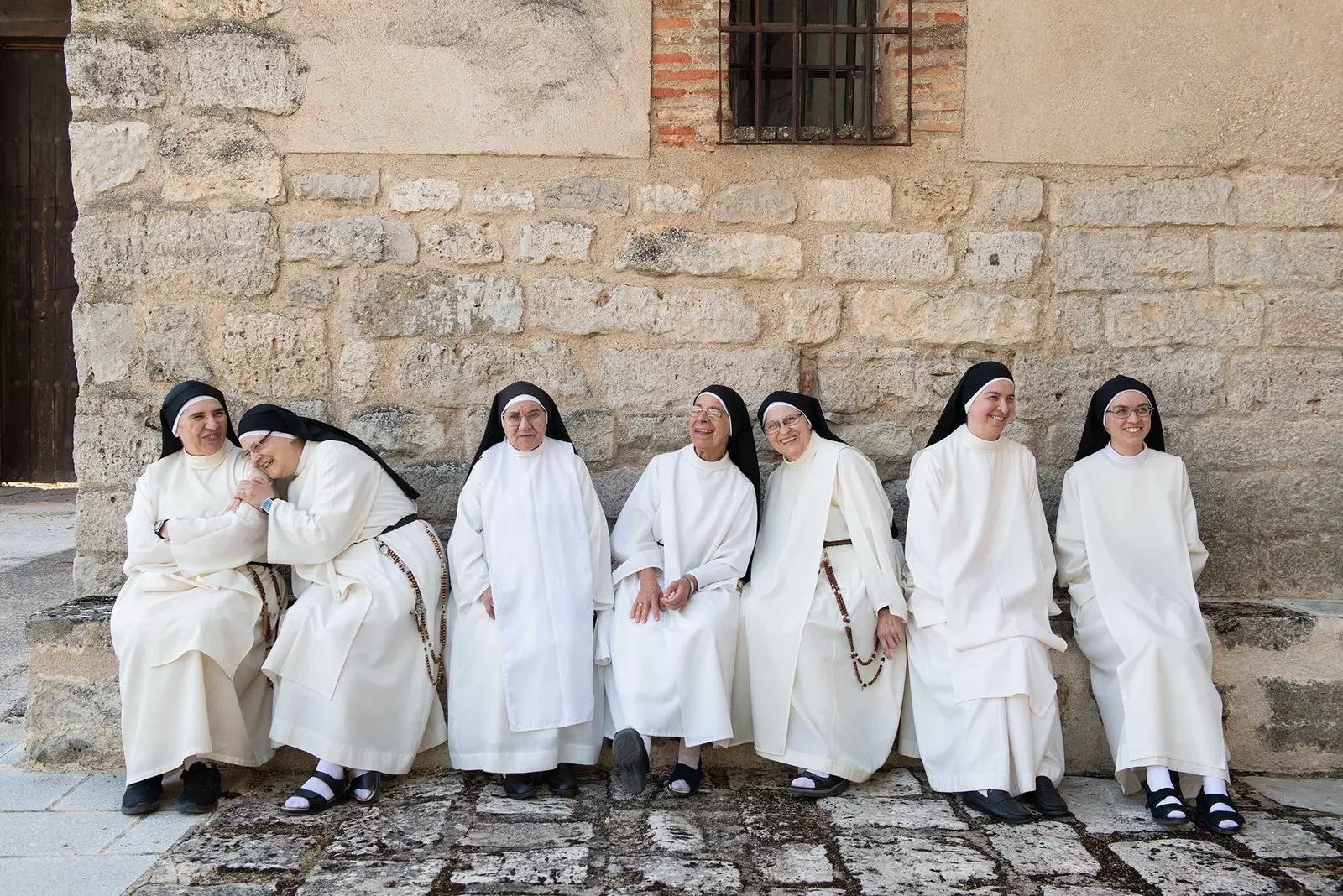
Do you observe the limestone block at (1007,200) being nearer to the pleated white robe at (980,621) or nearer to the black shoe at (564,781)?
the pleated white robe at (980,621)

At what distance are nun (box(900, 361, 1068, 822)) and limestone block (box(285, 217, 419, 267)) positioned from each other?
2.27 metres

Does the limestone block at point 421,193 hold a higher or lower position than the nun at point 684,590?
higher

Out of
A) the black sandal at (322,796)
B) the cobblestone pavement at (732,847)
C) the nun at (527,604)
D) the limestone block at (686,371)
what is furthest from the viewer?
the limestone block at (686,371)

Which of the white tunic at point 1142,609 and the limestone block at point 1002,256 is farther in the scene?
the limestone block at point 1002,256

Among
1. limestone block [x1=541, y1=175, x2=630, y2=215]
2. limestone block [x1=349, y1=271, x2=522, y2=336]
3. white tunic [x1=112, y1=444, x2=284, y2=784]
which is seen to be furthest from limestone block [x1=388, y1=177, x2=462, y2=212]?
white tunic [x1=112, y1=444, x2=284, y2=784]

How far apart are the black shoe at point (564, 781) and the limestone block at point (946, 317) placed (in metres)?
2.14

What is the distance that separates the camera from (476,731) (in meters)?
3.95

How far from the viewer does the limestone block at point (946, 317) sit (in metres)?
4.72

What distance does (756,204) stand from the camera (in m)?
4.70

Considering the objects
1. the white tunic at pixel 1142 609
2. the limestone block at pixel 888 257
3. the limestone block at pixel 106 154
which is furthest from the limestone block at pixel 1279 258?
the limestone block at pixel 106 154

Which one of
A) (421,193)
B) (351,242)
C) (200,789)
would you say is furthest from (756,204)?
(200,789)

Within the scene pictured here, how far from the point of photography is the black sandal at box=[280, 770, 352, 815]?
3.68m

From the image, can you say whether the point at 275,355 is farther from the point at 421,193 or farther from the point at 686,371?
the point at 686,371

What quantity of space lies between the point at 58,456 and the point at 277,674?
521cm
